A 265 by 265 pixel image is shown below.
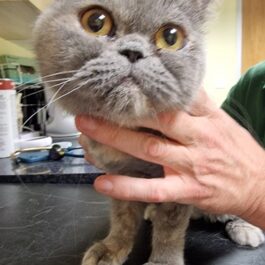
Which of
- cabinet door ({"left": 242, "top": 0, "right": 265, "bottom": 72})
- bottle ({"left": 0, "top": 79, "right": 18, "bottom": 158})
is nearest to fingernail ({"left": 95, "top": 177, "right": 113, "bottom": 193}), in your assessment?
bottle ({"left": 0, "top": 79, "right": 18, "bottom": 158})

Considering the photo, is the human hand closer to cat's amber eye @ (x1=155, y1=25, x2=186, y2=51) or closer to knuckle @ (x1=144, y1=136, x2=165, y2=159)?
knuckle @ (x1=144, y1=136, x2=165, y2=159)

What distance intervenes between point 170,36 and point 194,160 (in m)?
0.20

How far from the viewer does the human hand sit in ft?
1.90

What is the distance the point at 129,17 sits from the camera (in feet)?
1.65

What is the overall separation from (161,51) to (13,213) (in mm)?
561

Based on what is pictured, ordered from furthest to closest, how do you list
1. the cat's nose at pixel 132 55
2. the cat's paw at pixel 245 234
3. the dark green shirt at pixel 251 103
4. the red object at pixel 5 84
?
the red object at pixel 5 84 < the dark green shirt at pixel 251 103 < the cat's paw at pixel 245 234 < the cat's nose at pixel 132 55

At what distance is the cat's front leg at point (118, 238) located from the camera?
0.67 metres

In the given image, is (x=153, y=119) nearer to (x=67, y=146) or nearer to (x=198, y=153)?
(x=198, y=153)

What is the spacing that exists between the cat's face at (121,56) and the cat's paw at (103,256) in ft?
0.87

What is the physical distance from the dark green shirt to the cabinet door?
2581 mm

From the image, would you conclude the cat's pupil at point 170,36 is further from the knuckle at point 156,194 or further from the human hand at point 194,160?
the knuckle at point 156,194

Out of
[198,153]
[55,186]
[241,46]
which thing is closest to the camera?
[198,153]

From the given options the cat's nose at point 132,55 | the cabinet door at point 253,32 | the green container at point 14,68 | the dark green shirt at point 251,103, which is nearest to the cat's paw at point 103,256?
the cat's nose at point 132,55

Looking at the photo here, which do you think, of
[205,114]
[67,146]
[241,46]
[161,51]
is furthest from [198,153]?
[241,46]
